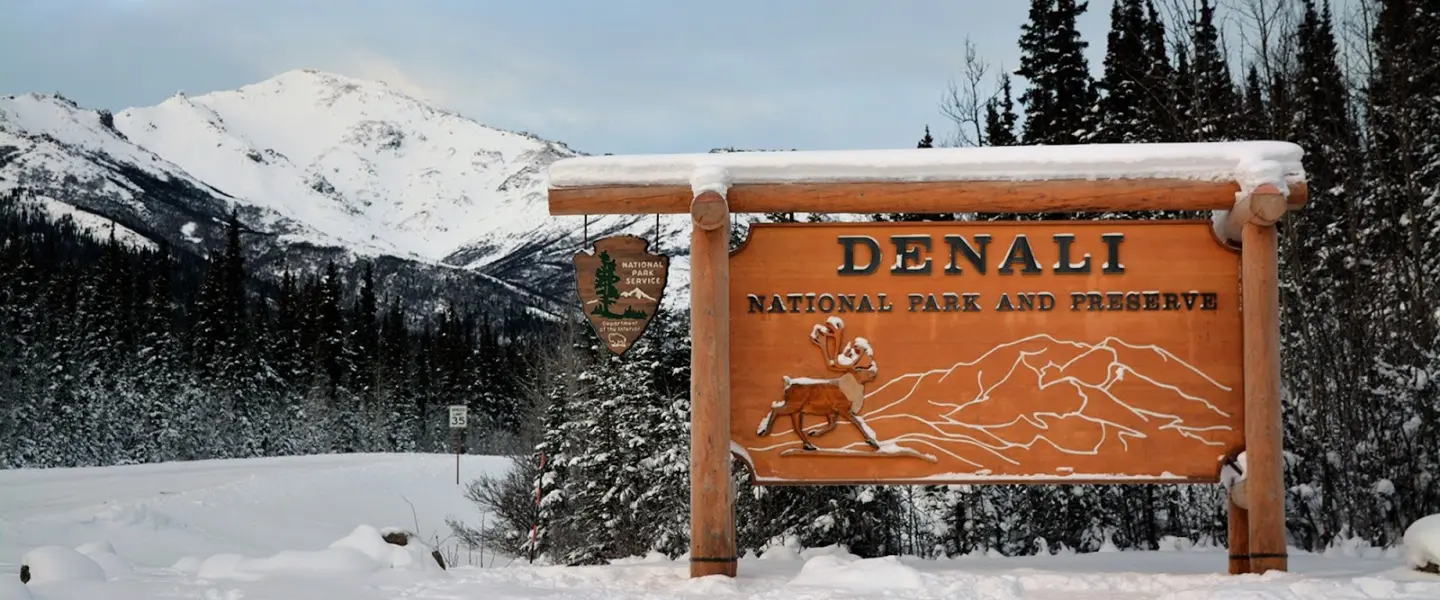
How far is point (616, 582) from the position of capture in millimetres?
7758

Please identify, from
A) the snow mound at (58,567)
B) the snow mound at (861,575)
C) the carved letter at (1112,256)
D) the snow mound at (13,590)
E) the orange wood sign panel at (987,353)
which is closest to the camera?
the snow mound at (13,590)

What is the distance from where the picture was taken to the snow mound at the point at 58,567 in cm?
669

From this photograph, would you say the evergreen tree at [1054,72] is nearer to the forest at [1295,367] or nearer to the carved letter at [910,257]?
the forest at [1295,367]

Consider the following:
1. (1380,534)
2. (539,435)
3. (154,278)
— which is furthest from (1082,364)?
(154,278)

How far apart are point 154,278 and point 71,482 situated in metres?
44.4

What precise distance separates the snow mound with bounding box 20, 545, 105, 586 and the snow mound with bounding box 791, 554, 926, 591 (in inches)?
166

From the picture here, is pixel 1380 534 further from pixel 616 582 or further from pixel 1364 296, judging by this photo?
pixel 616 582

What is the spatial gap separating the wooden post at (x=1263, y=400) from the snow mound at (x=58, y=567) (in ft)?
23.6

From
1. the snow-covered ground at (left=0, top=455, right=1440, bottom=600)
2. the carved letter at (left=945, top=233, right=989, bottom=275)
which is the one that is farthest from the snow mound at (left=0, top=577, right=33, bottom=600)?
the carved letter at (left=945, top=233, right=989, bottom=275)

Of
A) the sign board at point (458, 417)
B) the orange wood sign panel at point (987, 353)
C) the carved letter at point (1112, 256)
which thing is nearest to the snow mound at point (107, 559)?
the orange wood sign panel at point (987, 353)

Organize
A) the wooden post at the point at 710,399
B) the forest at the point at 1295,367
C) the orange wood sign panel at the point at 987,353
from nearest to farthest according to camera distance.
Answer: the wooden post at the point at 710,399 → the orange wood sign panel at the point at 987,353 → the forest at the point at 1295,367

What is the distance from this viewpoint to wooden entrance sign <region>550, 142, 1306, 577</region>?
7.95 metres

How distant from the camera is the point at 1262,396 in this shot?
7.80 meters

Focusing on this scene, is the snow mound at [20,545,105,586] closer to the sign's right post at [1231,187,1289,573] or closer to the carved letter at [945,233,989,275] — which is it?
the carved letter at [945,233,989,275]
